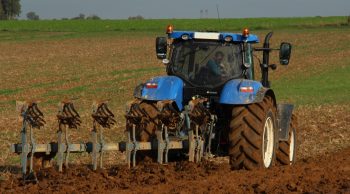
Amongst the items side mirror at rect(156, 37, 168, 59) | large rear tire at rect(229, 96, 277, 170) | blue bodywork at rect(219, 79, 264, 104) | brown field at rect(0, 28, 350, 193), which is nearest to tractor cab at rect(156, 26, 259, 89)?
side mirror at rect(156, 37, 168, 59)

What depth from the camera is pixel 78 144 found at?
8680 mm

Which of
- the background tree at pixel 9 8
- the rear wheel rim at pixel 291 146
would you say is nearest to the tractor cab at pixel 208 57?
the rear wheel rim at pixel 291 146

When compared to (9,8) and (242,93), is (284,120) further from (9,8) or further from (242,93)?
(9,8)

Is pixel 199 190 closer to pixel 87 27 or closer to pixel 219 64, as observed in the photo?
pixel 219 64

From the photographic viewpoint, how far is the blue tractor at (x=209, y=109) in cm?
928

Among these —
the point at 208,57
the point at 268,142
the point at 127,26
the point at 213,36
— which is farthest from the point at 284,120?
the point at 127,26

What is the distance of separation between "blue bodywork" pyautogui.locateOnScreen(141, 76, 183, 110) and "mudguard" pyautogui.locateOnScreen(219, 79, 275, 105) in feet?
2.06

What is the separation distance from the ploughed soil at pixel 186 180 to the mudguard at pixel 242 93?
2.62 feet

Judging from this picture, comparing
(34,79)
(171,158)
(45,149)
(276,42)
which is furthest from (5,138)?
(276,42)

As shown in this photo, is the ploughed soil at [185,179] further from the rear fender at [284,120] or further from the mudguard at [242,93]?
the mudguard at [242,93]

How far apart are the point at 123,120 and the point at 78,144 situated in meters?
7.95

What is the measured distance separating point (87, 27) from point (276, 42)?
87.3 ft

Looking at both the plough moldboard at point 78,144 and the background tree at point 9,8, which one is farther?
the background tree at point 9,8

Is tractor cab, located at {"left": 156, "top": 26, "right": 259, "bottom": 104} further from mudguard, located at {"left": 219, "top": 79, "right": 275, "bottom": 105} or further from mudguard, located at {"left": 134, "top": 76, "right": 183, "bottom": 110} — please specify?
mudguard, located at {"left": 219, "top": 79, "right": 275, "bottom": 105}
